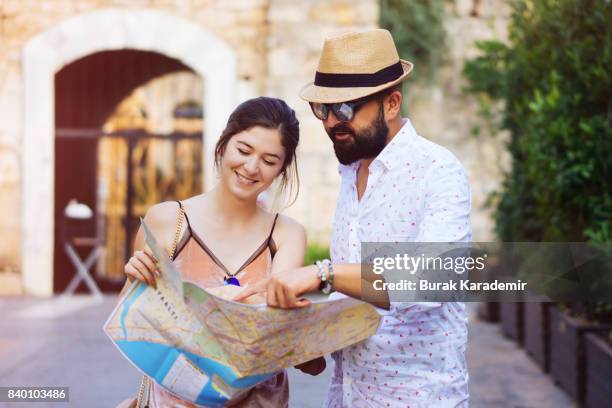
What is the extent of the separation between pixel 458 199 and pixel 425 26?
11.4m

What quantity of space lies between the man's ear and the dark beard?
0.10ft

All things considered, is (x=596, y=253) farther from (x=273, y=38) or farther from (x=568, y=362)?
(x=273, y=38)

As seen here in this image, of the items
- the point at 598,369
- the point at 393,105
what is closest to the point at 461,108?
the point at 598,369

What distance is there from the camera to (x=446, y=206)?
7.72ft

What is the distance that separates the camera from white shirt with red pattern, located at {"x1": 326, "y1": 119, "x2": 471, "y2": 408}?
242cm

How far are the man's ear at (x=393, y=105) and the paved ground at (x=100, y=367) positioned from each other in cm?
316

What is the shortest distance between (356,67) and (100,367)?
4.72 meters

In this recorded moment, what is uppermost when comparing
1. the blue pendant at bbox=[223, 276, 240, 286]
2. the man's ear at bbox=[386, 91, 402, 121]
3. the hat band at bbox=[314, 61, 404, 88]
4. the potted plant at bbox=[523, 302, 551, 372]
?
the hat band at bbox=[314, 61, 404, 88]

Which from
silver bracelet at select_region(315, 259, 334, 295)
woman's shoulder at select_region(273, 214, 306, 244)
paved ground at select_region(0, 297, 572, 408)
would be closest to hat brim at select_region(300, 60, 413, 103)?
woman's shoulder at select_region(273, 214, 306, 244)

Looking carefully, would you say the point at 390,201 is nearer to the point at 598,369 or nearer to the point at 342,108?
the point at 342,108

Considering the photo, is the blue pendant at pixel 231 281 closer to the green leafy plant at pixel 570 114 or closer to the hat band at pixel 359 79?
the hat band at pixel 359 79

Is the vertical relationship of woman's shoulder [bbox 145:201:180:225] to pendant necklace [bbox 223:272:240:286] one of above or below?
above

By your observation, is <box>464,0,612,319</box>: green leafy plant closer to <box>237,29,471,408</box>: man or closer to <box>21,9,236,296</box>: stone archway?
<box>237,29,471,408</box>: man

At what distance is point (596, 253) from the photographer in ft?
18.2
